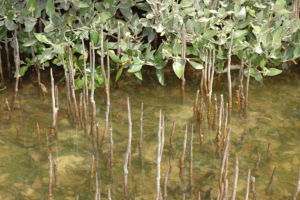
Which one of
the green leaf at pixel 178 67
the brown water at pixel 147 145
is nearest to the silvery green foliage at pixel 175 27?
the green leaf at pixel 178 67

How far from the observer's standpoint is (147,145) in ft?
7.80

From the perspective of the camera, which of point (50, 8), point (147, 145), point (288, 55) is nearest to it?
point (147, 145)

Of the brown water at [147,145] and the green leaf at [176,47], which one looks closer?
the brown water at [147,145]

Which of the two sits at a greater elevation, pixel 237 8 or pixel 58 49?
pixel 237 8

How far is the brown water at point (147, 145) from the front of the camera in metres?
2.01

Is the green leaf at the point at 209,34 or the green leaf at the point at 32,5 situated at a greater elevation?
the green leaf at the point at 32,5

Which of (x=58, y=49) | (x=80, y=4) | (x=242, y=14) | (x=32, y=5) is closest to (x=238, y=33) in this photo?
(x=242, y=14)

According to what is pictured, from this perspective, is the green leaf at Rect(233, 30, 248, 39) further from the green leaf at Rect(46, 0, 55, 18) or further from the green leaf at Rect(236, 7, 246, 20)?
the green leaf at Rect(46, 0, 55, 18)

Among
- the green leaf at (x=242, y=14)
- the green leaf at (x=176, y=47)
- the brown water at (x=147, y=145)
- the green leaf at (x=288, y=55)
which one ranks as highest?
the green leaf at (x=242, y=14)

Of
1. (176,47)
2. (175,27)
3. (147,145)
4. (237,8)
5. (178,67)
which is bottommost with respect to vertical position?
(147,145)

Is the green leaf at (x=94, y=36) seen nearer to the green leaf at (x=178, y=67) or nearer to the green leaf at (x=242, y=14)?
the green leaf at (x=178, y=67)

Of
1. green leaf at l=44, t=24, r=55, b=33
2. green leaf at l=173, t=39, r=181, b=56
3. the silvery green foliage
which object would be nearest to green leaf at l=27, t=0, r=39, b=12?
the silvery green foliage

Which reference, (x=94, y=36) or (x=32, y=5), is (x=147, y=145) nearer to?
(x=94, y=36)

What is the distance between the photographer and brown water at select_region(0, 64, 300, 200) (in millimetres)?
2012
